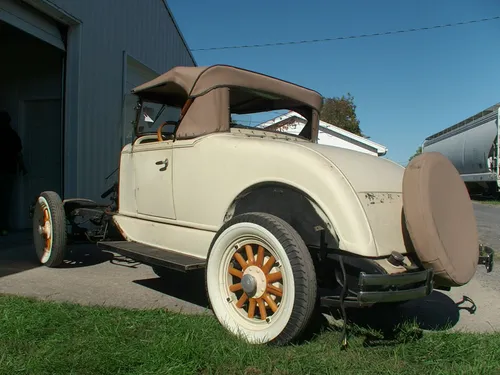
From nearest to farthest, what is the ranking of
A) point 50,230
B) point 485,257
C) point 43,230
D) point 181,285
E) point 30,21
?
point 485,257 → point 181,285 → point 50,230 → point 43,230 → point 30,21

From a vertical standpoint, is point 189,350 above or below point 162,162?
below

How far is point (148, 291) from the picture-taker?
Answer: 438cm

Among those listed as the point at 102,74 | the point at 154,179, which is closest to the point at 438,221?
the point at 154,179

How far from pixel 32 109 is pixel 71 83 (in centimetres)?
179

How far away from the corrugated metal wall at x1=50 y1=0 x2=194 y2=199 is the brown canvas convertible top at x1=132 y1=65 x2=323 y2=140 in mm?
3063

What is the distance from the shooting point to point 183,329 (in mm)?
3084

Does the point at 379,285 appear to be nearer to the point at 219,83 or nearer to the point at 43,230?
the point at 219,83

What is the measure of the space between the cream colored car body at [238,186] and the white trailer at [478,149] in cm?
1716

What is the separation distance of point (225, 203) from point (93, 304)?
150 centimetres

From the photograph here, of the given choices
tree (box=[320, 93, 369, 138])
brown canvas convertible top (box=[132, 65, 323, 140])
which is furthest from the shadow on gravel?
tree (box=[320, 93, 369, 138])

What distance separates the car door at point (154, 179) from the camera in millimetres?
4031

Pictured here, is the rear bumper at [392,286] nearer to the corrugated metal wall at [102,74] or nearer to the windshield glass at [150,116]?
the windshield glass at [150,116]

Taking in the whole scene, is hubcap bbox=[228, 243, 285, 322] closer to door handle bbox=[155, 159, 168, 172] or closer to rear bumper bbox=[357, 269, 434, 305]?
rear bumper bbox=[357, 269, 434, 305]

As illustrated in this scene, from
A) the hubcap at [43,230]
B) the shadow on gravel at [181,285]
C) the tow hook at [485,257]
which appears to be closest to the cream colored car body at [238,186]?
the shadow on gravel at [181,285]
